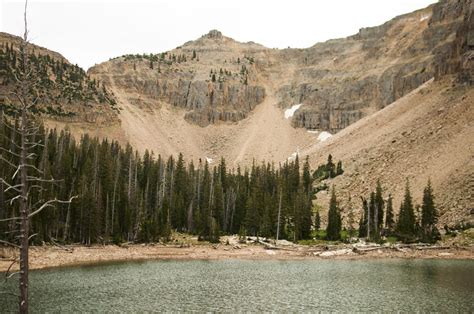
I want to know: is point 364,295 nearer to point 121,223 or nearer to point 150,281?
point 150,281

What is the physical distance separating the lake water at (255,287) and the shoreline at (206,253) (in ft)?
21.3

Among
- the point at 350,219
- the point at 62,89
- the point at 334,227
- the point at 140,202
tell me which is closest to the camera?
the point at 334,227

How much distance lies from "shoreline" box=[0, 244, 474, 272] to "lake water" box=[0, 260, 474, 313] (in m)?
6.48

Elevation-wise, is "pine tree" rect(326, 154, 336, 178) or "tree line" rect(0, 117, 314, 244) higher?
"pine tree" rect(326, 154, 336, 178)

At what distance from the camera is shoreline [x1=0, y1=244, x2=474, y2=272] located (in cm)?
6373

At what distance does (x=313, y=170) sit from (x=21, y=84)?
129 m

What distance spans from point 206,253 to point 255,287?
30790 mm

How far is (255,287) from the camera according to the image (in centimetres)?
4497

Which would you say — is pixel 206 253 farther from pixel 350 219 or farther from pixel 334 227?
pixel 350 219

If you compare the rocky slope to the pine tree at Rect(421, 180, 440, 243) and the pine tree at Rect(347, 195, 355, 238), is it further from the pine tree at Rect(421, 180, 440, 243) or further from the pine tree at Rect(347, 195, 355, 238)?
the pine tree at Rect(421, 180, 440, 243)

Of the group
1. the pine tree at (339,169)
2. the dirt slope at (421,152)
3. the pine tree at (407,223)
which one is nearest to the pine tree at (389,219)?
the pine tree at (407,223)

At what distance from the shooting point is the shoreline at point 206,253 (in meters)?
63.7

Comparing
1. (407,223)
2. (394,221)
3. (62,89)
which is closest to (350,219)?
(394,221)

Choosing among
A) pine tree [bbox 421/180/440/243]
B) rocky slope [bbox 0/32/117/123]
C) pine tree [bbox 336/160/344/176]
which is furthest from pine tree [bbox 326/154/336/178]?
rocky slope [bbox 0/32/117/123]
